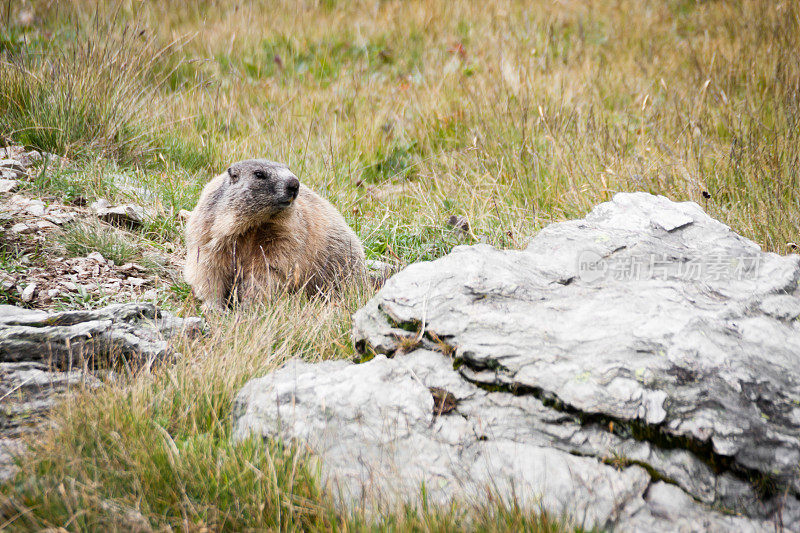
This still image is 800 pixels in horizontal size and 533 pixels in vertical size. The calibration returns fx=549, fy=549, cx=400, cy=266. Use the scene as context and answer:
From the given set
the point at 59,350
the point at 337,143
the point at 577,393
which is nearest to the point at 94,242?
the point at 59,350

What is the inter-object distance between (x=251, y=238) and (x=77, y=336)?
63.1 inches

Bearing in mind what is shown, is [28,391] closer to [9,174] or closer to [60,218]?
[60,218]

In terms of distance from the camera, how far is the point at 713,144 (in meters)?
5.23

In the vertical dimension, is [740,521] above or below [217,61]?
below

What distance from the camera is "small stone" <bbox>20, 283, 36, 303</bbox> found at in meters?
3.48

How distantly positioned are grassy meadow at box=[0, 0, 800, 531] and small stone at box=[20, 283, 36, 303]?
0.63 metres

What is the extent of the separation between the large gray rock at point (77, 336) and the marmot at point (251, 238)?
35.5 inches

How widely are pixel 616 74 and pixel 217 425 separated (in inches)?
273

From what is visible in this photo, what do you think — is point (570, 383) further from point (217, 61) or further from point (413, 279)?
point (217, 61)

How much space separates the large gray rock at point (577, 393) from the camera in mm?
1907

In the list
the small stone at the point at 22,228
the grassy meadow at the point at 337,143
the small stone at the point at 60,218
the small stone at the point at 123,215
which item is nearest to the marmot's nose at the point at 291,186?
the grassy meadow at the point at 337,143

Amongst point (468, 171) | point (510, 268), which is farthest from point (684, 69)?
point (510, 268)

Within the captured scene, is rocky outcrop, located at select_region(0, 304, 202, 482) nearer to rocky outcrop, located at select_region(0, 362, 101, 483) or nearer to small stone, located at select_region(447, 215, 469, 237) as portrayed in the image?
rocky outcrop, located at select_region(0, 362, 101, 483)

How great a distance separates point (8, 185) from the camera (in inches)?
174
